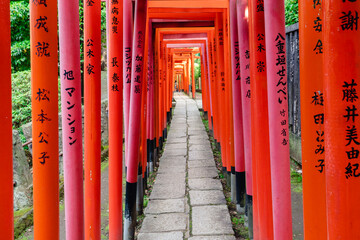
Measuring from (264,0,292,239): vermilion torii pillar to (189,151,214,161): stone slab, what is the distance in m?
4.91

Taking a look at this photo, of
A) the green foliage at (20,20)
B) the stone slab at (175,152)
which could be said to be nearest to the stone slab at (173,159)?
the stone slab at (175,152)

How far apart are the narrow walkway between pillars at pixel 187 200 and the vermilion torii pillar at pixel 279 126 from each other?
171 cm

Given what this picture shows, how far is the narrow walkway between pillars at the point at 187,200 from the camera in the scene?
3.49 meters

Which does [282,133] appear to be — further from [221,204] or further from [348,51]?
[221,204]

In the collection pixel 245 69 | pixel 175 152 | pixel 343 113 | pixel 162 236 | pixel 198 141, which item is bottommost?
pixel 162 236

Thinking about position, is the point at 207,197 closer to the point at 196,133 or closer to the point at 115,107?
the point at 115,107

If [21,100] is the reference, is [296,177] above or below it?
below

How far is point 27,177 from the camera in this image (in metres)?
4.18

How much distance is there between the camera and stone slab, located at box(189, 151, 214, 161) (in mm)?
6651

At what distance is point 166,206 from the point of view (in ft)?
13.9

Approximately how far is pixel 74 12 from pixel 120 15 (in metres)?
1.00

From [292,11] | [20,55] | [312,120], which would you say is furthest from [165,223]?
[20,55]

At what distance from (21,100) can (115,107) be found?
5534 mm

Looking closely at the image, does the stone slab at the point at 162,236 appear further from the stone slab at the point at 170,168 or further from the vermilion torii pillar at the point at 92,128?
the stone slab at the point at 170,168
